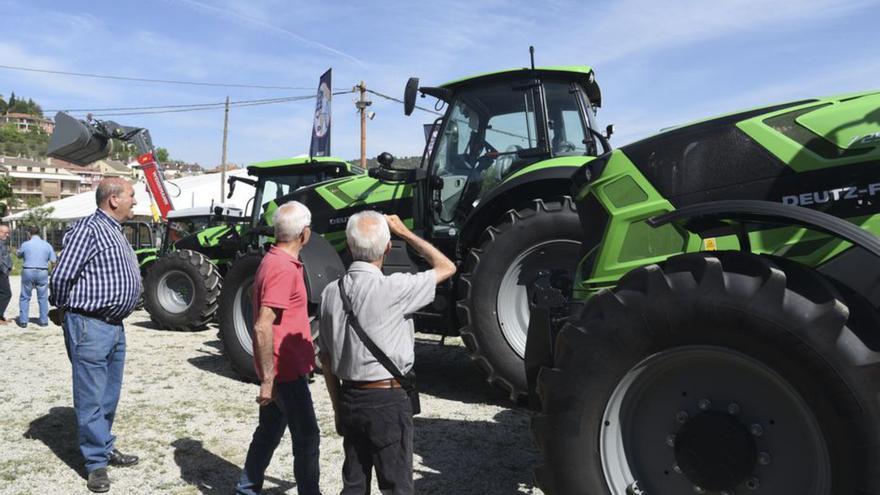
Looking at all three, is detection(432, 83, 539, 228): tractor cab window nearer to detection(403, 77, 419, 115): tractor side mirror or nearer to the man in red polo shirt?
detection(403, 77, 419, 115): tractor side mirror

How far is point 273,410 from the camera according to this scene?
3.38 meters

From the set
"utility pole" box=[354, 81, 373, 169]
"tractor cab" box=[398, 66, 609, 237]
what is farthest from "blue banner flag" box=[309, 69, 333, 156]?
"tractor cab" box=[398, 66, 609, 237]

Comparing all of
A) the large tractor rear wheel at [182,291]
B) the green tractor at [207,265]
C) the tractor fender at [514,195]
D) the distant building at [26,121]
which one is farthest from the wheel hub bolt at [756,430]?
the distant building at [26,121]

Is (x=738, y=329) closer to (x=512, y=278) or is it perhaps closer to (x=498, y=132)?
(x=512, y=278)

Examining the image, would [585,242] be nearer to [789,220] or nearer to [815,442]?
[789,220]

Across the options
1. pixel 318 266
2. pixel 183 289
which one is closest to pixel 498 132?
pixel 318 266

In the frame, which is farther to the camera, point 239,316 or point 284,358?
point 239,316

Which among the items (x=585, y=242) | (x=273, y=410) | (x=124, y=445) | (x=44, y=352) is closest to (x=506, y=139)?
(x=585, y=242)

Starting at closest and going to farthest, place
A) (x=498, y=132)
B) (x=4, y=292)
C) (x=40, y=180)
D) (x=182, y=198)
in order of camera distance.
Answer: (x=498, y=132) → (x=4, y=292) → (x=182, y=198) → (x=40, y=180)

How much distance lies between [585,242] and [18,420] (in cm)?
447

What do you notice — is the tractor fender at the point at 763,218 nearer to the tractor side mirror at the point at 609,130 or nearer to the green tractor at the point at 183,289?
the tractor side mirror at the point at 609,130

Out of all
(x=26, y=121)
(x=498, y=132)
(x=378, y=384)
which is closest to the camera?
(x=378, y=384)

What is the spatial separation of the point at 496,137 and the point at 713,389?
3820mm

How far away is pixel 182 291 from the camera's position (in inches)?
384
